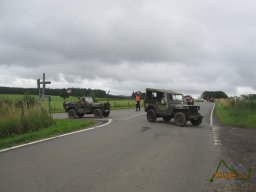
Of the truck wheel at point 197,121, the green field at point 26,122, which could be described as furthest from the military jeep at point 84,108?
the green field at point 26,122

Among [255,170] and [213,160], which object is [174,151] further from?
[255,170]

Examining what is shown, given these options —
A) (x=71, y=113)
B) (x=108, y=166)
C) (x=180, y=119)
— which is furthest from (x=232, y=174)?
(x=71, y=113)

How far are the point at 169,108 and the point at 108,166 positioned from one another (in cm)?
1382

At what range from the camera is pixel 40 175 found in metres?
7.04

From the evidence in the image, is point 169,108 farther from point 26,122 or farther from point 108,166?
point 108,166

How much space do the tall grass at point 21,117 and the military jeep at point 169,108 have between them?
679 centimetres

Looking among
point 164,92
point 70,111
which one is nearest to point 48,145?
point 164,92

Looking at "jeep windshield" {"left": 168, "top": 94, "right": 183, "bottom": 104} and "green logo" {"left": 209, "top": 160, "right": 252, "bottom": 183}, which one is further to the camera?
"jeep windshield" {"left": 168, "top": 94, "right": 183, "bottom": 104}

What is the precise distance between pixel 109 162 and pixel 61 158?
1208 millimetres

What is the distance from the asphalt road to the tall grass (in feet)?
11.1

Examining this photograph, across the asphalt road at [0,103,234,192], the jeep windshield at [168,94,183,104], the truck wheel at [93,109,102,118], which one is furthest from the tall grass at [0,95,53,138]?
the truck wheel at [93,109,102,118]

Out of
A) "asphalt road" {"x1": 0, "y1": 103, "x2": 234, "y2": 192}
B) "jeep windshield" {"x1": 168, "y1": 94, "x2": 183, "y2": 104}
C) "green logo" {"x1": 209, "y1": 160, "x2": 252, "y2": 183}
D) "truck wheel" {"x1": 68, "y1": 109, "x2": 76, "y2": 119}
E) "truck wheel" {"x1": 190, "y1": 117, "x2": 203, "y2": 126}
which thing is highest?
"jeep windshield" {"x1": 168, "y1": 94, "x2": 183, "y2": 104}

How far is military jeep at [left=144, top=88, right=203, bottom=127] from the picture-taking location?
2050 centimetres

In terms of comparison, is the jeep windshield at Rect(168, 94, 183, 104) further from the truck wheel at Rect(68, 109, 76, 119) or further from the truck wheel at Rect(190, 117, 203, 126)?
the truck wheel at Rect(68, 109, 76, 119)
